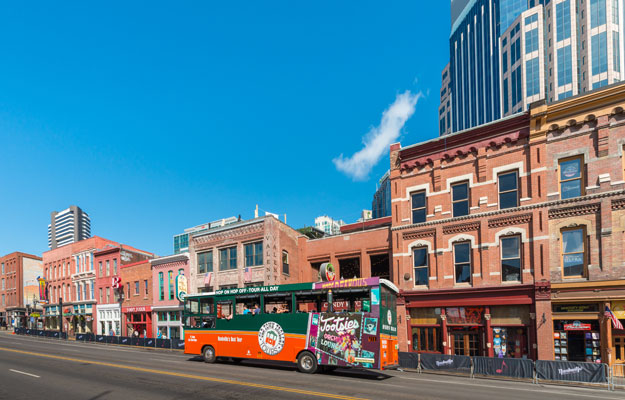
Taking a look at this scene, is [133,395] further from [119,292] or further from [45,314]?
[45,314]

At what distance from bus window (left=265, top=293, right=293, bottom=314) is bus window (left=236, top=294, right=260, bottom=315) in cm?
59

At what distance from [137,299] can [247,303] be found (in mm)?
28976

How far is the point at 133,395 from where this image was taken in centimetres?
1332

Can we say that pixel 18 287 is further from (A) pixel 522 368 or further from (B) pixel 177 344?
(A) pixel 522 368

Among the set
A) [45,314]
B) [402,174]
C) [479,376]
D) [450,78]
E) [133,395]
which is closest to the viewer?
[133,395]

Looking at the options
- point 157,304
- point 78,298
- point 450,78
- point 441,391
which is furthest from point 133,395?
point 450,78

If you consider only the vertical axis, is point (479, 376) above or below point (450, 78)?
below

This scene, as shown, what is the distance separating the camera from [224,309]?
21.7 m

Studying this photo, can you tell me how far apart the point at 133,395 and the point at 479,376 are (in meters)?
15.3

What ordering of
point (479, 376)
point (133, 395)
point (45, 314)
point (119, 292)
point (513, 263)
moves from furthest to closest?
point (45, 314)
point (119, 292)
point (513, 263)
point (479, 376)
point (133, 395)

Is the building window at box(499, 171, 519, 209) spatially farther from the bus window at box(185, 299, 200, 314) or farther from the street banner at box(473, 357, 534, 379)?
the bus window at box(185, 299, 200, 314)

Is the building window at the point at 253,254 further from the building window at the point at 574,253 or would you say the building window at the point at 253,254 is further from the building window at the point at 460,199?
the building window at the point at 574,253

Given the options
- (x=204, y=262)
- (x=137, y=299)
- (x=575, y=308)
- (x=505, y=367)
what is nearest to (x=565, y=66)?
(x=575, y=308)

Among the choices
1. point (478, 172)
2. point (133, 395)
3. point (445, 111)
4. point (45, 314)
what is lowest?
point (45, 314)
